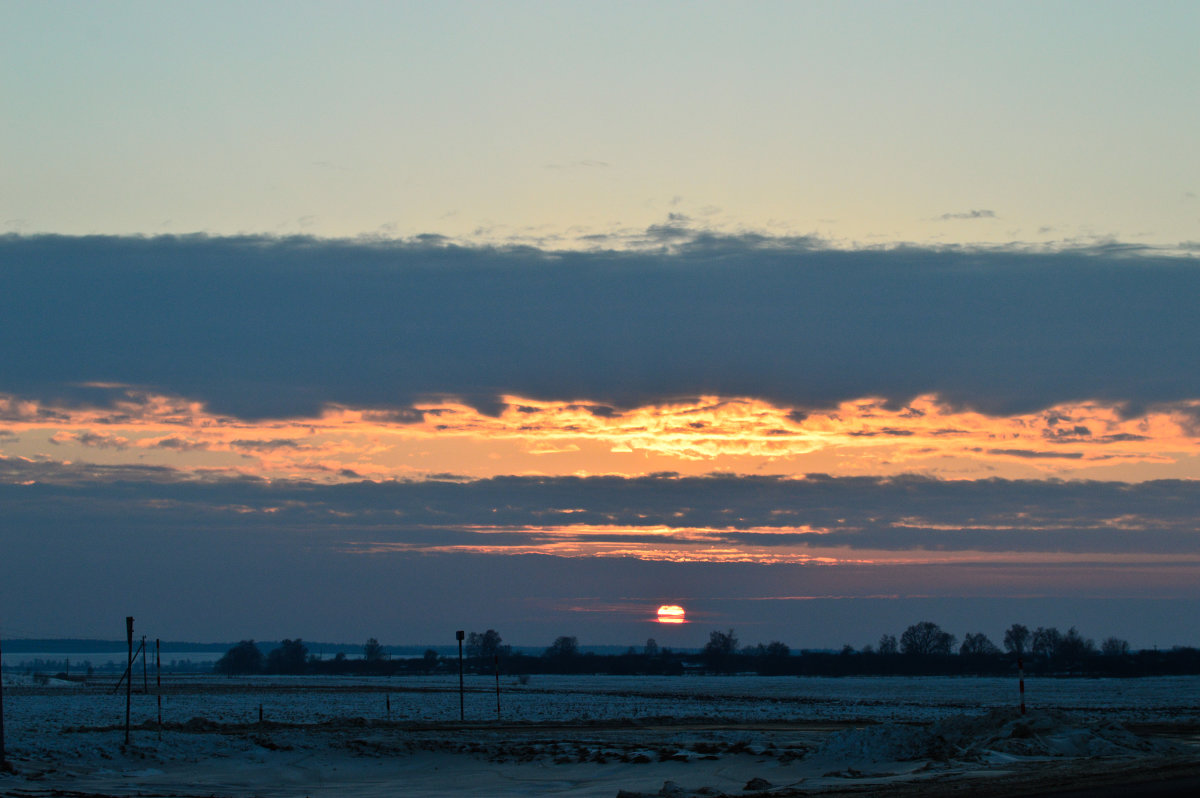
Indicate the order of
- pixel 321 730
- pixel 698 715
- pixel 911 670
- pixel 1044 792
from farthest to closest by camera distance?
pixel 911 670
pixel 698 715
pixel 321 730
pixel 1044 792

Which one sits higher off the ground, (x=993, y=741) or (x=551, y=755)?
(x=993, y=741)

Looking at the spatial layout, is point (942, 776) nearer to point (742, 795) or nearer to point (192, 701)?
point (742, 795)

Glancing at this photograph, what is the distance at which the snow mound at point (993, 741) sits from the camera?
2560 cm

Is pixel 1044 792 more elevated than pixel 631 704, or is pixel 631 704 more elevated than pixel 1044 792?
pixel 1044 792

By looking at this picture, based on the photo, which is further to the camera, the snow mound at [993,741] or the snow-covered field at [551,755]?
the snow mound at [993,741]

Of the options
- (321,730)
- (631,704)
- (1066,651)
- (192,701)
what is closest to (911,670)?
(1066,651)

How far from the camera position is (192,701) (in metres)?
69.8

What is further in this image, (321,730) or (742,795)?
(321,730)

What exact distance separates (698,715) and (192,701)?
36.5 meters

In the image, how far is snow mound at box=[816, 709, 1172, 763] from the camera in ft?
84.0

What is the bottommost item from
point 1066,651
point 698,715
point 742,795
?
point 1066,651

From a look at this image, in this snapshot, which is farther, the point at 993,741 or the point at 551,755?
the point at 551,755

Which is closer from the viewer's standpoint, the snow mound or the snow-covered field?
the snow-covered field

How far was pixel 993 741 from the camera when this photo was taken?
2662cm
